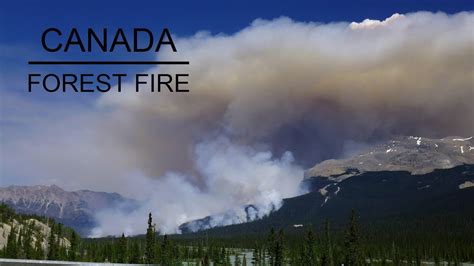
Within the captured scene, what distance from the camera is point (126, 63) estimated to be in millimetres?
31703

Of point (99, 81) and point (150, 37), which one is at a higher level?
point (150, 37)

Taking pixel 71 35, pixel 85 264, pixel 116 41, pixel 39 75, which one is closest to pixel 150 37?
pixel 116 41

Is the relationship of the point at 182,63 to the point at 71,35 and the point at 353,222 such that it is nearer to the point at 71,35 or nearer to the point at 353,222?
the point at 71,35

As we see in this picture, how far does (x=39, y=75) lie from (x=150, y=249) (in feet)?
555

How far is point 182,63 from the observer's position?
105 feet

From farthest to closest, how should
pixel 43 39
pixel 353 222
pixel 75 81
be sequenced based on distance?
pixel 353 222 → pixel 75 81 → pixel 43 39

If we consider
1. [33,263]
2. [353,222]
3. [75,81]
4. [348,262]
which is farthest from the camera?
[348,262]

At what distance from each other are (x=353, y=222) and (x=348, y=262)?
1938 centimetres

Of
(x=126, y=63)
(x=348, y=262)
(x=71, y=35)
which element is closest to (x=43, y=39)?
(x=71, y=35)

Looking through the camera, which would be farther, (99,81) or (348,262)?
(348,262)

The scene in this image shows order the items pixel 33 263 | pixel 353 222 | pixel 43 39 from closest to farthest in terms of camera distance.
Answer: pixel 33 263
pixel 43 39
pixel 353 222

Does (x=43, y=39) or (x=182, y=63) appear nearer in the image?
(x=43, y=39)

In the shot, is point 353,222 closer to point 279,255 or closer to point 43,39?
point 279,255

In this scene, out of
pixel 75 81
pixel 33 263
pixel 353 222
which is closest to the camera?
pixel 33 263
